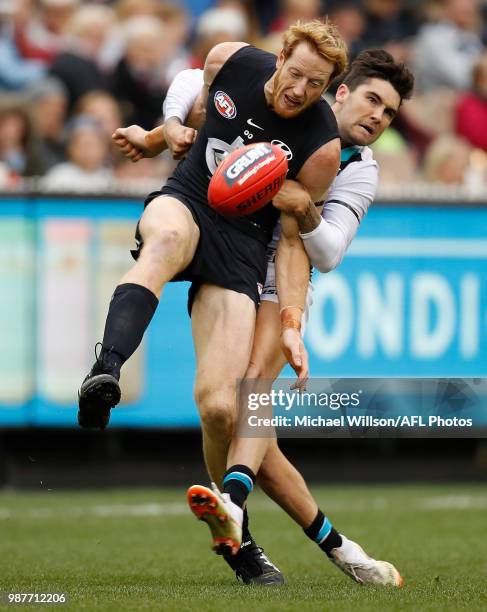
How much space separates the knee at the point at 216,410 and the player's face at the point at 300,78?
4.10 ft

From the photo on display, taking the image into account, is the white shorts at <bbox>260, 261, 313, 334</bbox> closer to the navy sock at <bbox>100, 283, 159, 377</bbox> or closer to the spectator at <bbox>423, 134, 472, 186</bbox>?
the navy sock at <bbox>100, 283, 159, 377</bbox>

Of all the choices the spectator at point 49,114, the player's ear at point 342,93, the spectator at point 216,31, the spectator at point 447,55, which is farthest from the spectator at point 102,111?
the player's ear at point 342,93

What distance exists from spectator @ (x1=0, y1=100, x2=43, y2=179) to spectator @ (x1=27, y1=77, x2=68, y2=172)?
12.0 inches

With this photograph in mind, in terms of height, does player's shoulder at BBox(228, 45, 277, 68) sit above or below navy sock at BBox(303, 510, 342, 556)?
above

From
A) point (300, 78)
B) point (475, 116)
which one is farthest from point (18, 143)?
point (300, 78)

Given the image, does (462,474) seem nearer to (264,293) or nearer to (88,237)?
(88,237)

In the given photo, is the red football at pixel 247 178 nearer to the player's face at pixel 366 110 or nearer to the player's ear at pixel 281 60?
the player's ear at pixel 281 60

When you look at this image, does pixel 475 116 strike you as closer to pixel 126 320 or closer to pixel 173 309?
pixel 173 309

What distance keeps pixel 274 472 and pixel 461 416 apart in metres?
0.90

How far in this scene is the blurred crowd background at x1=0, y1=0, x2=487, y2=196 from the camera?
1147 cm

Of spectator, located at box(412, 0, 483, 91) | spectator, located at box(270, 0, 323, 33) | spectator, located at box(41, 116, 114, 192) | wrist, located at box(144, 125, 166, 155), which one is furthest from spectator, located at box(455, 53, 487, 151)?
wrist, located at box(144, 125, 166, 155)

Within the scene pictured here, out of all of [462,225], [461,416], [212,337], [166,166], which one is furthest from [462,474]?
[212,337]

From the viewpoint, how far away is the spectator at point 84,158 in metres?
11.2

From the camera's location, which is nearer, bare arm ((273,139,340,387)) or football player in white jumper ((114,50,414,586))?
bare arm ((273,139,340,387))
